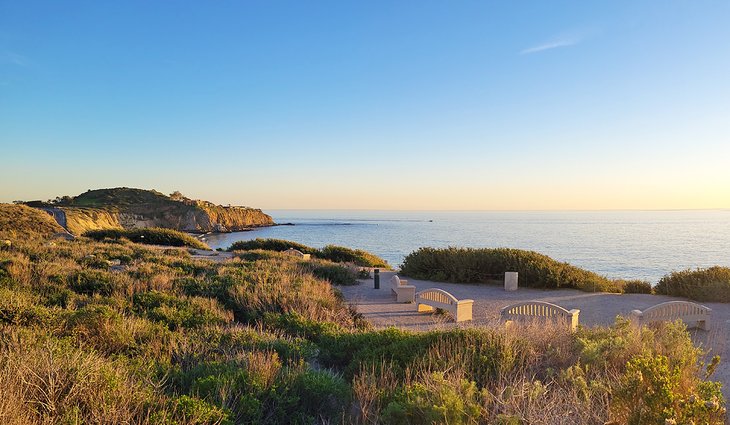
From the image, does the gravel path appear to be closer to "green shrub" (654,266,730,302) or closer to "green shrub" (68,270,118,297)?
"green shrub" (654,266,730,302)

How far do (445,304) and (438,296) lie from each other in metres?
0.35

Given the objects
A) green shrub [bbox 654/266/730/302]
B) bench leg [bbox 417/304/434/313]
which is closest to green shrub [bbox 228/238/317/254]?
bench leg [bbox 417/304/434/313]

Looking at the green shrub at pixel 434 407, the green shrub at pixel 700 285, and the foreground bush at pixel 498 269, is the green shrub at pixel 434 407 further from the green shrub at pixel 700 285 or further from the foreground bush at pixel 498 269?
the foreground bush at pixel 498 269

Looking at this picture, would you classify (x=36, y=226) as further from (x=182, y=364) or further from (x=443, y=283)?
(x=182, y=364)

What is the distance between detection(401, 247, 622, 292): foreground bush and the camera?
14547 mm

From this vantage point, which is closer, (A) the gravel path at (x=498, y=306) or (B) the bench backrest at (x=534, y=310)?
(B) the bench backrest at (x=534, y=310)

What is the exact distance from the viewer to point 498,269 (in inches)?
618

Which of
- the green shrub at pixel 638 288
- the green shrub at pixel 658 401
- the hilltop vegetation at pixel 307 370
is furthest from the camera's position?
the green shrub at pixel 638 288

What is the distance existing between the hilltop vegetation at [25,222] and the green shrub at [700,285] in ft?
99.8

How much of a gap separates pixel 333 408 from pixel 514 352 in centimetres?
222

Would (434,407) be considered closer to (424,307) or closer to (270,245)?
(424,307)

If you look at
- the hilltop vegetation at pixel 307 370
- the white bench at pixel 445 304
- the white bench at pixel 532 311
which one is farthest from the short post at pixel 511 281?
the hilltop vegetation at pixel 307 370

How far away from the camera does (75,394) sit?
120 inches

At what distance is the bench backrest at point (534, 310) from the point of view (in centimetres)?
841
